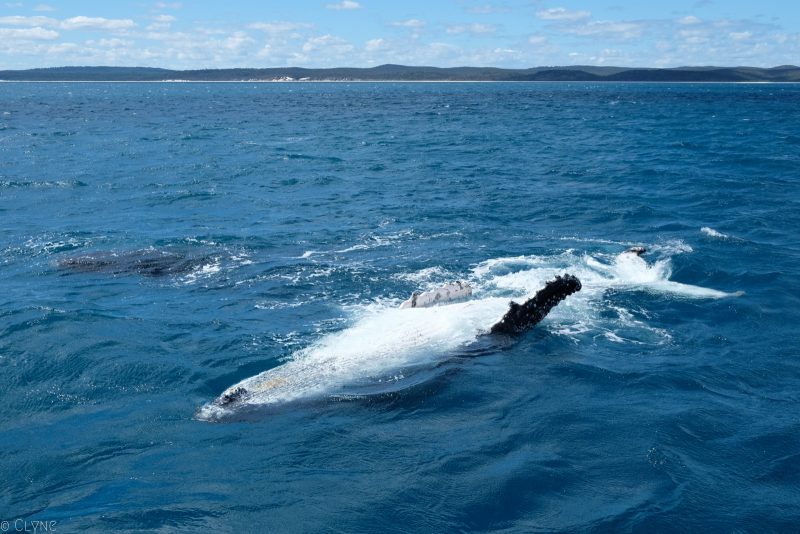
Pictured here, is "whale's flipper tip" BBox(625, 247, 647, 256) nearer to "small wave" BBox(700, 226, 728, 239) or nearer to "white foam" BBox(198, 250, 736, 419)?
"white foam" BBox(198, 250, 736, 419)

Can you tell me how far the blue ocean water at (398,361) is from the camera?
1216cm

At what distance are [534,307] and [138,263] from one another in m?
14.7

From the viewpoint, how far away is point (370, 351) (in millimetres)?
17000

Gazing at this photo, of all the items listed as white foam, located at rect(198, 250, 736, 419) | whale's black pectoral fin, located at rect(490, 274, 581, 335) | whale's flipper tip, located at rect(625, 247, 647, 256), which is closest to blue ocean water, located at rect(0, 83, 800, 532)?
white foam, located at rect(198, 250, 736, 419)

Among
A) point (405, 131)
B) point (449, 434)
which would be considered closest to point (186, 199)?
point (449, 434)

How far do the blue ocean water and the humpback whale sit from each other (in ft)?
0.33

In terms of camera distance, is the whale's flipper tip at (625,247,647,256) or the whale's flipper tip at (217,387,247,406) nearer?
the whale's flipper tip at (217,387,247,406)

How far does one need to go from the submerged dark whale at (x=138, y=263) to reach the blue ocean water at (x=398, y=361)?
136 mm

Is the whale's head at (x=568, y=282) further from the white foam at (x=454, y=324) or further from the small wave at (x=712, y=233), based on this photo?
the small wave at (x=712, y=233)

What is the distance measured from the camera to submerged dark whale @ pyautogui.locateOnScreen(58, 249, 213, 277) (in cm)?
2455

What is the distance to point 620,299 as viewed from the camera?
2164 centimetres

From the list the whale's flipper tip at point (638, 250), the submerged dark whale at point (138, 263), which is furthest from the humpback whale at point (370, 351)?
the submerged dark whale at point (138, 263)

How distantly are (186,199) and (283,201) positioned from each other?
17.3ft

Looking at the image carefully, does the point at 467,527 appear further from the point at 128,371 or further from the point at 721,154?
the point at 721,154
